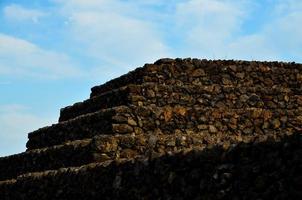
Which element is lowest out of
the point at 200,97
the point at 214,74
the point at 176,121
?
the point at 176,121

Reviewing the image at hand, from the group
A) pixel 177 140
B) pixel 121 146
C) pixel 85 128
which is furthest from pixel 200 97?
pixel 121 146

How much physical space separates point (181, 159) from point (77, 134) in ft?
22.9

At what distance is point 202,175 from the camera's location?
8234 mm

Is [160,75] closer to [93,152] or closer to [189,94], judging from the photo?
[189,94]

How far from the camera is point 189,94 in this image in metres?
15.5

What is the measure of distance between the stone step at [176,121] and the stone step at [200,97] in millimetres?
292

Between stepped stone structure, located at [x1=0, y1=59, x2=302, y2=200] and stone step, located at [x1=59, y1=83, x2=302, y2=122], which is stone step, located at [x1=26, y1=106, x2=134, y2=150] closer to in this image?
stepped stone structure, located at [x1=0, y1=59, x2=302, y2=200]

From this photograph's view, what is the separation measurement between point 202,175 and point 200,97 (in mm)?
7462

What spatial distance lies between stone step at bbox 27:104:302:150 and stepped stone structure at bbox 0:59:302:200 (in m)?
0.02

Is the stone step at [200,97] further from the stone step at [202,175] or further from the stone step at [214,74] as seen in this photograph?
the stone step at [202,175]

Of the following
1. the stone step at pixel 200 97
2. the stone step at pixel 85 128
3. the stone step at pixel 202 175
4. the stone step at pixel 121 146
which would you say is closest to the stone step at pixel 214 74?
the stone step at pixel 200 97

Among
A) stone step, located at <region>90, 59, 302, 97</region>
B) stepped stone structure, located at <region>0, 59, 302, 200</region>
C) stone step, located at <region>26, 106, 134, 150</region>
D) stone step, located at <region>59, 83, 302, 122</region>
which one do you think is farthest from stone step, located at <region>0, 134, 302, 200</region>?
stone step, located at <region>90, 59, 302, 97</region>

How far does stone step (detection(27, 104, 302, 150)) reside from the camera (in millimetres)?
13758

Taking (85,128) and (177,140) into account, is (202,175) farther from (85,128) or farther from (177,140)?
(85,128)
